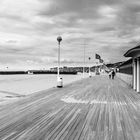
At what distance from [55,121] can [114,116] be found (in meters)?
2.23

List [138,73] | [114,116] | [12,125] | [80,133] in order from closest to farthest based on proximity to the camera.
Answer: [80,133] < [12,125] < [114,116] < [138,73]

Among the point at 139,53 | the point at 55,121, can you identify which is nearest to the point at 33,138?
the point at 55,121

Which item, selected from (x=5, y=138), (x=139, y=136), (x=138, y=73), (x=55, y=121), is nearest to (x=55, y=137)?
(x=5, y=138)

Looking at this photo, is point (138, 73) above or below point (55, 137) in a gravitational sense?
above

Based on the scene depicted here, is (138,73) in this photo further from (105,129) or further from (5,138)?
(5,138)

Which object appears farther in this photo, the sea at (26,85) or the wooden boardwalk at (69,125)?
the sea at (26,85)

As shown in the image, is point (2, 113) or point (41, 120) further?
point (2, 113)

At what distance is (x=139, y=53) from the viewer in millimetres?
14922

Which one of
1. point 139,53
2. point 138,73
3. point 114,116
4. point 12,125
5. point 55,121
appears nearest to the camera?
point 12,125

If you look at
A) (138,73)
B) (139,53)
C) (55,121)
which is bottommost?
(55,121)

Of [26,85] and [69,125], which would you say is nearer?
[69,125]

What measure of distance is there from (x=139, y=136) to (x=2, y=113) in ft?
17.1

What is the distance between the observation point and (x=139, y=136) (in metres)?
5.10

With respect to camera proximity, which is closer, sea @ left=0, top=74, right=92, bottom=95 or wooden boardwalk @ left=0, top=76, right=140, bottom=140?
wooden boardwalk @ left=0, top=76, right=140, bottom=140
